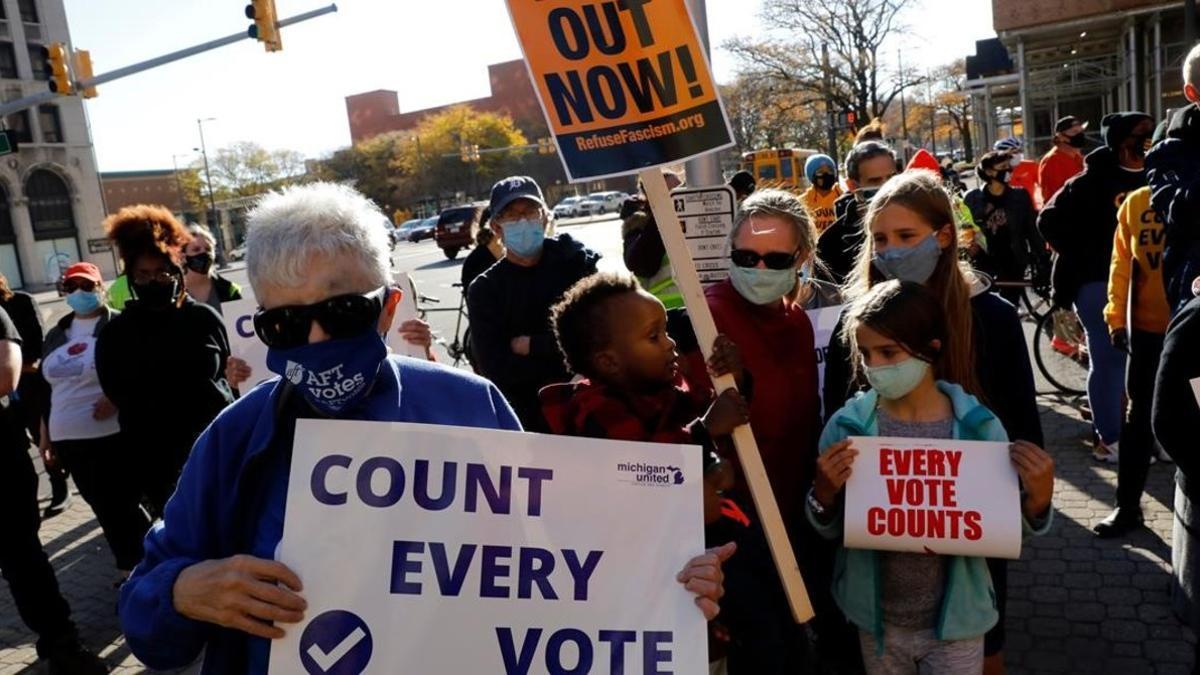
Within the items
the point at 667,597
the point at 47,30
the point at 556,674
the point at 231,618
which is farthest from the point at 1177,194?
the point at 47,30

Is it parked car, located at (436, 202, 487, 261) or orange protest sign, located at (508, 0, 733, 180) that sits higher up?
orange protest sign, located at (508, 0, 733, 180)

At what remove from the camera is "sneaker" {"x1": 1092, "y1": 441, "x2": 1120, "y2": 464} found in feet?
19.0

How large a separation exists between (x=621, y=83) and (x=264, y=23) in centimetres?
1577

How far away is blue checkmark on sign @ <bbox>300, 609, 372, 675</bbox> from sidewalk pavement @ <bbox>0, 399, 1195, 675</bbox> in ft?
9.67

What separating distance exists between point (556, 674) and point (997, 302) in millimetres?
1801

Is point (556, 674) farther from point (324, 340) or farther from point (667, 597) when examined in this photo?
point (324, 340)

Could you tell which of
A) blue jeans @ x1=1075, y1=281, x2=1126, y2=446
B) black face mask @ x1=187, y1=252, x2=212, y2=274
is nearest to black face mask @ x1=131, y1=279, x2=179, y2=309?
black face mask @ x1=187, y1=252, x2=212, y2=274

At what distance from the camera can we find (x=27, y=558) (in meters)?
4.12

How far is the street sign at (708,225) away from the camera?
4477 millimetres

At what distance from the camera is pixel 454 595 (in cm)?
178

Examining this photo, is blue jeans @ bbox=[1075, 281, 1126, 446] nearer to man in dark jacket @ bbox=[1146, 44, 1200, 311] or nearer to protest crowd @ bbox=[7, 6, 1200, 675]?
protest crowd @ bbox=[7, 6, 1200, 675]

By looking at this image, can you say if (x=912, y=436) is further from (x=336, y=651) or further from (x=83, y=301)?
(x=83, y=301)

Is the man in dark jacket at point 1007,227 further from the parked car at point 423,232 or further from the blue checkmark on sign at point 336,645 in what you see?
A: the parked car at point 423,232

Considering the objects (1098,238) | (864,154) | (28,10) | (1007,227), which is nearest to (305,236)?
(864,154)
